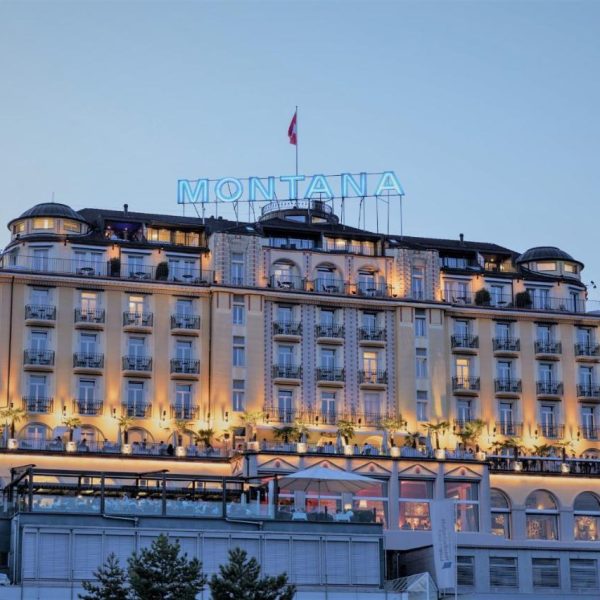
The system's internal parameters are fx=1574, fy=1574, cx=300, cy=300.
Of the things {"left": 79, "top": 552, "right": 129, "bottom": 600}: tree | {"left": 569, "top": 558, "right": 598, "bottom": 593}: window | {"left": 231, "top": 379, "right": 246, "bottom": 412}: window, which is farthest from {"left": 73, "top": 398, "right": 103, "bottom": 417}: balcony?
{"left": 79, "top": 552, "right": 129, "bottom": 600}: tree

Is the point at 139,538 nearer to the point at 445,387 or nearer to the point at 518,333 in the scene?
the point at 445,387

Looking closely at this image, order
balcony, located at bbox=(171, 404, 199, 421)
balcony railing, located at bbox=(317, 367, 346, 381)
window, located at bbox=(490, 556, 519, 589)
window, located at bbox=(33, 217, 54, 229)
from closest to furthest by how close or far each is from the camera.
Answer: window, located at bbox=(490, 556, 519, 589), balcony, located at bbox=(171, 404, 199, 421), window, located at bbox=(33, 217, 54, 229), balcony railing, located at bbox=(317, 367, 346, 381)

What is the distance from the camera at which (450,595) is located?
8450 cm

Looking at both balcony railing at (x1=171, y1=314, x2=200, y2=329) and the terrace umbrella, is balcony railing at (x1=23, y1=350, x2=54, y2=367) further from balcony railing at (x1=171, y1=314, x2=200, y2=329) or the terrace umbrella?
the terrace umbrella

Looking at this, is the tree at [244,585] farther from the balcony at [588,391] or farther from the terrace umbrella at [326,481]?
the balcony at [588,391]

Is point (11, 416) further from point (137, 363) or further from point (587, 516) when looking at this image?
point (587, 516)

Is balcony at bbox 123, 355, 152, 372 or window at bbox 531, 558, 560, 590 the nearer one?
window at bbox 531, 558, 560, 590

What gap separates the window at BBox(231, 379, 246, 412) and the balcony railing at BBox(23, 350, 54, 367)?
12.2 m

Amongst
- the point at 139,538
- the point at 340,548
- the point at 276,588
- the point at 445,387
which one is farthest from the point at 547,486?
the point at 276,588

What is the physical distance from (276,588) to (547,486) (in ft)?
146

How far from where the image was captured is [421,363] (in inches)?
4313

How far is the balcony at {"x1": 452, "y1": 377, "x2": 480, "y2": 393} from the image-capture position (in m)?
111

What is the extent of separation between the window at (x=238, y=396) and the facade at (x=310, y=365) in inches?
4.3

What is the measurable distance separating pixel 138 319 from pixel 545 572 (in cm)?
3223
